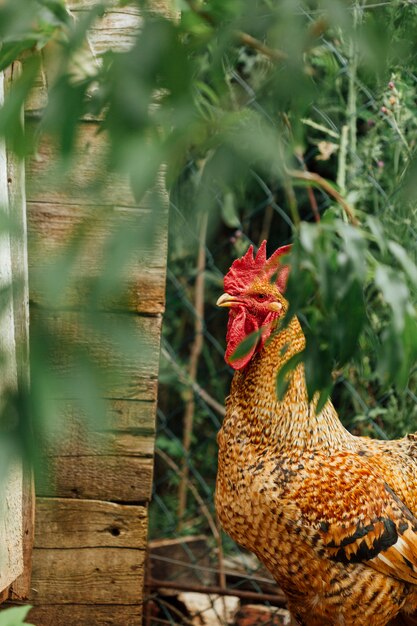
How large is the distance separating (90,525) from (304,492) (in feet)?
2.19

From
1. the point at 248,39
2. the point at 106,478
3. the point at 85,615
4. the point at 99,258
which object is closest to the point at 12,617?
the point at 99,258

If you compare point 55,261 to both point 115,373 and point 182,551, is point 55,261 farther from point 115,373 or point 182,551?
point 182,551

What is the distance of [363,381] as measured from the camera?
8.71 feet

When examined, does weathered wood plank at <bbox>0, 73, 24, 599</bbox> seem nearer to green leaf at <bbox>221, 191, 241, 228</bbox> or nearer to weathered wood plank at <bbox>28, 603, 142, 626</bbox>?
weathered wood plank at <bbox>28, 603, 142, 626</bbox>

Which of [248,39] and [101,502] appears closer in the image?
[248,39]

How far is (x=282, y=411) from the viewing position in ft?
6.59

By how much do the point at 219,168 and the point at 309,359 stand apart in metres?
0.31

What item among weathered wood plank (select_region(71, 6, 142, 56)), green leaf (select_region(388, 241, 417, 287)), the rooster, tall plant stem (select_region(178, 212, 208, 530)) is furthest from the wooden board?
green leaf (select_region(388, 241, 417, 287))

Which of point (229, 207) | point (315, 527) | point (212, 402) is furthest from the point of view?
point (212, 402)

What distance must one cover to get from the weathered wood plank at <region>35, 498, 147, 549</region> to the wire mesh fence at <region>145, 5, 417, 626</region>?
1.51 feet

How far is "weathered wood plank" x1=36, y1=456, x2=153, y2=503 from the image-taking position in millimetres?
2242

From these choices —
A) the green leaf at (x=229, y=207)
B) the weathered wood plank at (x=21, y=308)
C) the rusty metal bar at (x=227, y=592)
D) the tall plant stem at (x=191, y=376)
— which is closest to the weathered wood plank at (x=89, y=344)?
the green leaf at (x=229, y=207)

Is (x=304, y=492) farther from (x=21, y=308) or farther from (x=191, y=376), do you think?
(x=191, y=376)

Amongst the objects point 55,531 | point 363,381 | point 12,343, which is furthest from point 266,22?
point 363,381
